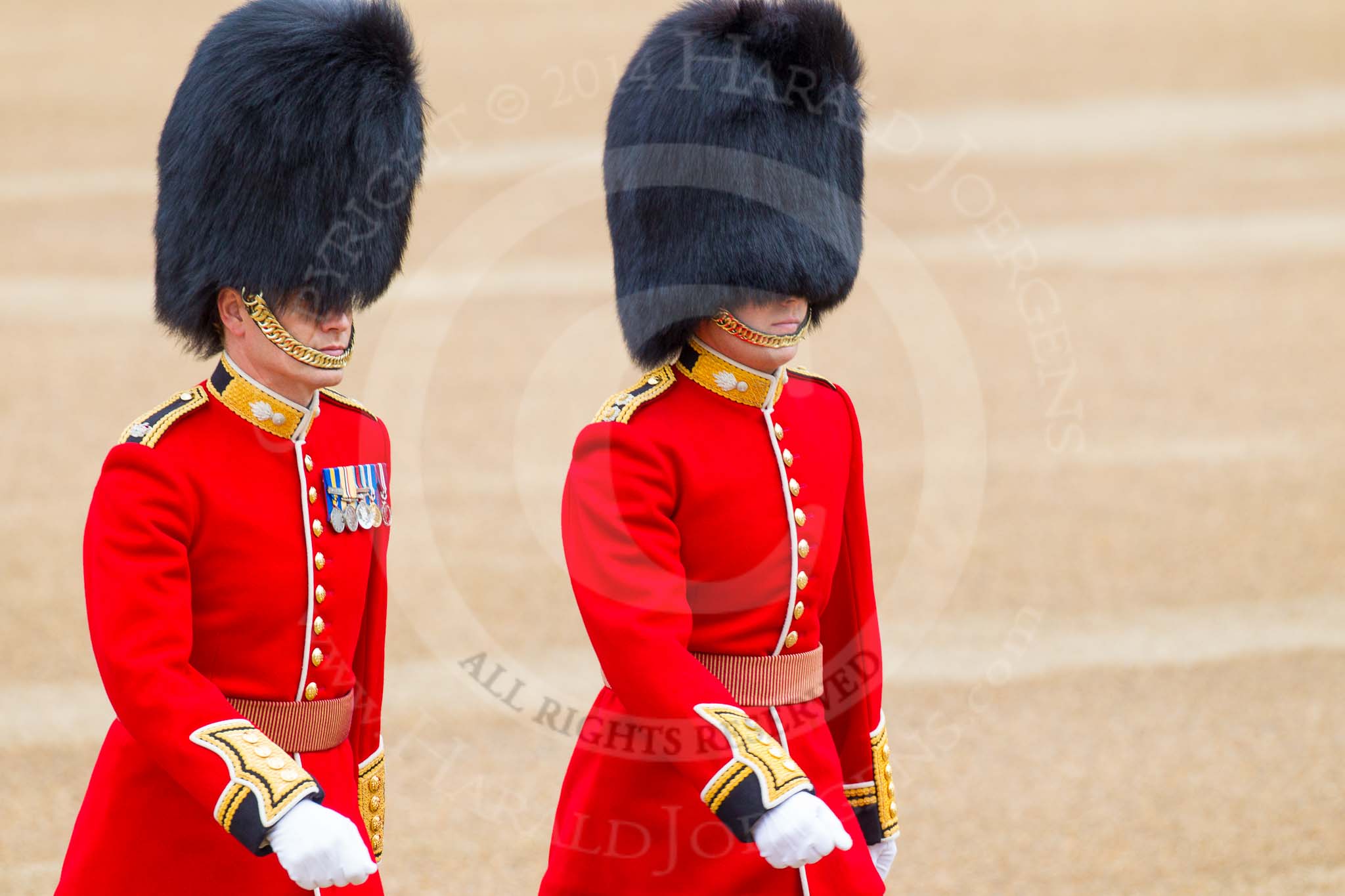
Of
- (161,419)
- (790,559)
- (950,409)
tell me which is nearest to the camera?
(161,419)

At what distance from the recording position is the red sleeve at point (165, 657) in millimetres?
1871

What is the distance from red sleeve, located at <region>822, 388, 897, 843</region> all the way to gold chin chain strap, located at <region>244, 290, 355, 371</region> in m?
0.71

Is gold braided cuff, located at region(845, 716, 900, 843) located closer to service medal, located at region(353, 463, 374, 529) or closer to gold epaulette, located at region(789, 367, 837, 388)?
→ gold epaulette, located at region(789, 367, 837, 388)

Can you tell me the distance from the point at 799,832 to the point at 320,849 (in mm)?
521

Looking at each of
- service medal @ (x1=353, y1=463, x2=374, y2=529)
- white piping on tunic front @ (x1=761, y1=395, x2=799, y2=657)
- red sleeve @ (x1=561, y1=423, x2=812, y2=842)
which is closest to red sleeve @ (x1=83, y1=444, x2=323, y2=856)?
A: service medal @ (x1=353, y1=463, x2=374, y2=529)

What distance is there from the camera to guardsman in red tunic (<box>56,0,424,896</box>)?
1966 mm

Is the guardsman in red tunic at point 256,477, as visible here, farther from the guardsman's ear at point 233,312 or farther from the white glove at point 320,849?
the white glove at point 320,849

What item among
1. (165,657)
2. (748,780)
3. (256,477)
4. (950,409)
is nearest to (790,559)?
(748,780)

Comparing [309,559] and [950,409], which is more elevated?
[309,559]

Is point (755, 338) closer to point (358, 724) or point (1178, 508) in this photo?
point (358, 724)

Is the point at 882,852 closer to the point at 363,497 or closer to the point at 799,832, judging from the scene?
the point at 799,832

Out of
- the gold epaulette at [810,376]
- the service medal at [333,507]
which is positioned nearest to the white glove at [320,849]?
the service medal at [333,507]

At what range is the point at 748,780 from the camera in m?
2.01

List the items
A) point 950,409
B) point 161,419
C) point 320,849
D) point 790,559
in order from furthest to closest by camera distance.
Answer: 1. point 950,409
2. point 790,559
3. point 161,419
4. point 320,849
